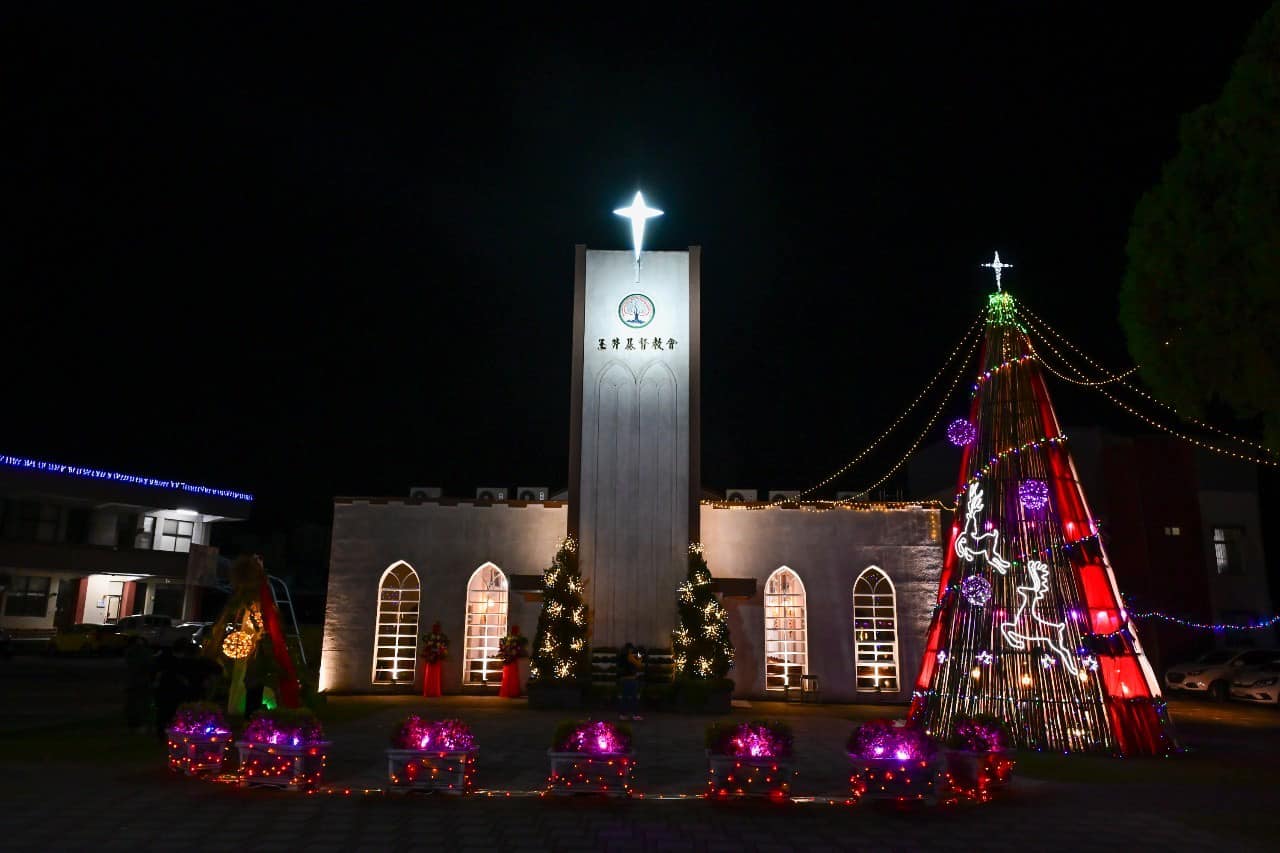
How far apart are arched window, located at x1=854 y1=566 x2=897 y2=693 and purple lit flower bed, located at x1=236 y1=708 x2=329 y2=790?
43.3ft

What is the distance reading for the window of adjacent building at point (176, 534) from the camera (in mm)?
38969

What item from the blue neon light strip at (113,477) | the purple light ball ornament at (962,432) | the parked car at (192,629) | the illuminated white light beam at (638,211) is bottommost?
the parked car at (192,629)

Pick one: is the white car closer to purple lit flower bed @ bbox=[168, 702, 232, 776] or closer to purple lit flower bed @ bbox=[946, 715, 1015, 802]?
purple lit flower bed @ bbox=[946, 715, 1015, 802]

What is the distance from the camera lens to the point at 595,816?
737 cm

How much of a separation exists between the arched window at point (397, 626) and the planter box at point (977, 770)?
12.9 metres

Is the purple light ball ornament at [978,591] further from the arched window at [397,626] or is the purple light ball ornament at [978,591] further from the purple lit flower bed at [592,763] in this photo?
the arched window at [397,626]

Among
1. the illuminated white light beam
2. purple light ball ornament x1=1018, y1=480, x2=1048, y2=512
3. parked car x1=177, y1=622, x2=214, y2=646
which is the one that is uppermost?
the illuminated white light beam

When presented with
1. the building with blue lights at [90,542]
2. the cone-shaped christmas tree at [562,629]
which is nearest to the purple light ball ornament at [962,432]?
the cone-shaped christmas tree at [562,629]

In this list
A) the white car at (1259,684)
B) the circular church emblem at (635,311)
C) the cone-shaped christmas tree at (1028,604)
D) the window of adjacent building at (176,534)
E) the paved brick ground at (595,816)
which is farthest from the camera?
the window of adjacent building at (176,534)

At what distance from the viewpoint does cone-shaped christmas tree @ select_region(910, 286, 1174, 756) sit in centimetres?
1131

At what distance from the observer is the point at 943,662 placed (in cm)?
1234

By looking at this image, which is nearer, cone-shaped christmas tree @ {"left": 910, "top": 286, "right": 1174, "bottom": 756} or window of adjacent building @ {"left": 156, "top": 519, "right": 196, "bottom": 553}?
cone-shaped christmas tree @ {"left": 910, "top": 286, "right": 1174, "bottom": 756}

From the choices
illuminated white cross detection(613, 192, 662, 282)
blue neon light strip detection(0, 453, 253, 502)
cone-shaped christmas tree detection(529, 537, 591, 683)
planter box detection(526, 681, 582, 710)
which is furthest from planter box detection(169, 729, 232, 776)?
blue neon light strip detection(0, 453, 253, 502)

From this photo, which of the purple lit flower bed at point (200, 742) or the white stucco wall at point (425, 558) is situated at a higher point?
the white stucco wall at point (425, 558)
